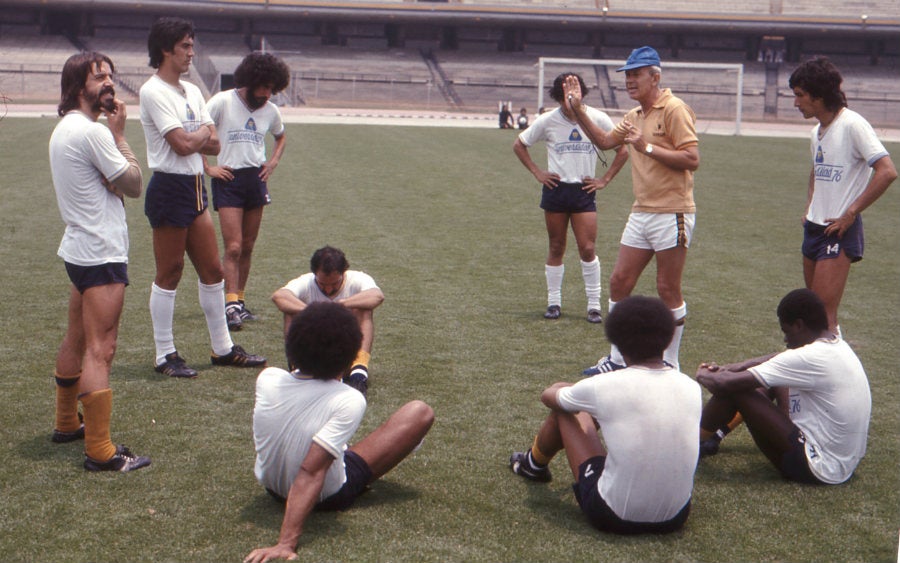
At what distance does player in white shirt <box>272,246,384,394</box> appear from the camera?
594 centimetres

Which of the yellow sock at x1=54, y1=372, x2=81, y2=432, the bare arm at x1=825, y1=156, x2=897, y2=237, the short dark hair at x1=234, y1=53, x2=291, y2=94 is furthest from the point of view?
the short dark hair at x1=234, y1=53, x2=291, y2=94

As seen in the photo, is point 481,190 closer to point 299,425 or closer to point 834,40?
point 299,425

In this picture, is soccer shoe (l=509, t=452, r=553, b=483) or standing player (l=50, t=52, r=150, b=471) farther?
soccer shoe (l=509, t=452, r=553, b=483)

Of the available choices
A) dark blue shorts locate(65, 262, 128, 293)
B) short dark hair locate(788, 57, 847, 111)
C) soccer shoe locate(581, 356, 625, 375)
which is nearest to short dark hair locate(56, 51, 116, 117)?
dark blue shorts locate(65, 262, 128, 293)

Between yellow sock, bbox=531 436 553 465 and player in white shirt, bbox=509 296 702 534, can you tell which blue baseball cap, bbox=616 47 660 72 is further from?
yellow sock, bbox=531 436 553 465

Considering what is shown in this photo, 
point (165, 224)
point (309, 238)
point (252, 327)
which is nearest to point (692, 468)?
point (165, 224)

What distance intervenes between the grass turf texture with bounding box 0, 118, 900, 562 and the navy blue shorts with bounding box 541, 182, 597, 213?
0.96 metres

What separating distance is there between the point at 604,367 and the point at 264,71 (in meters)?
3.45

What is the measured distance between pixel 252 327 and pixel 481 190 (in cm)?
1004

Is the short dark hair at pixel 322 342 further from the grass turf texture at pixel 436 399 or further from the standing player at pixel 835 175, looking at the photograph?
the standing player at pixel 835 175

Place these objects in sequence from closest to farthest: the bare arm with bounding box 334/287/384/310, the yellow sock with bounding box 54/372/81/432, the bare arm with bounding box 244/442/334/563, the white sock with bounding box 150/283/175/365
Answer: the bare arm with bounding box 244/442/334/563 < the yellow sock with bounding box 54/372/81/432 < the bare arm with bounding box 334/287/384/310 < the white sock with bounding box 150/283/175/365

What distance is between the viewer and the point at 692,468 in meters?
3.95

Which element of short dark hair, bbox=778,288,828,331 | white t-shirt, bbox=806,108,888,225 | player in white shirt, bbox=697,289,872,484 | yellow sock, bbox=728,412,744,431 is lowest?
yellow sock, bbox=728,412,744,431

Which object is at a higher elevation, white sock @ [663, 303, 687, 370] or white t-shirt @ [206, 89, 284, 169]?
white t-shirt @ [206, 89, 284, 169]
